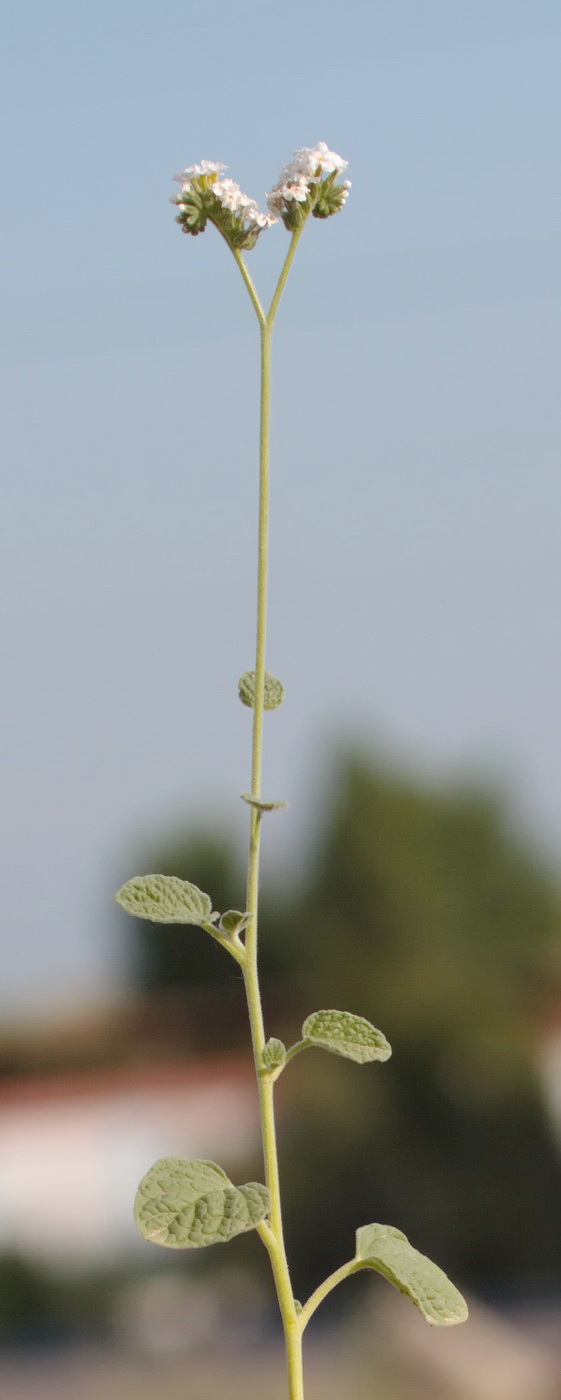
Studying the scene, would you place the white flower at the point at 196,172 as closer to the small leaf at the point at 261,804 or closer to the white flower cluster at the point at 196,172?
the white flower cluster at the point at 196,172

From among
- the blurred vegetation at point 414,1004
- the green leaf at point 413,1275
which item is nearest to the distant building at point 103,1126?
the blurred vegetation at point 414,1004

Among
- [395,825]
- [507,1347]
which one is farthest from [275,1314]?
[395,825]

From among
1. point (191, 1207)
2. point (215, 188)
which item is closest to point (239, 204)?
point (215, 188)

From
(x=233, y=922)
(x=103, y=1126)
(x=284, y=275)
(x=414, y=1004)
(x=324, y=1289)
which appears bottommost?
(x=103, y=1126)

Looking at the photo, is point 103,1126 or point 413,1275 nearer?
point 413,1275

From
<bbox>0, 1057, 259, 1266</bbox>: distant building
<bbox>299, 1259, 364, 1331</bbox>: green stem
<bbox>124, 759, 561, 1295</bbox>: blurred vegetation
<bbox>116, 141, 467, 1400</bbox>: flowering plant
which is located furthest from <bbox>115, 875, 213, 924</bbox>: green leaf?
<bbox>0, 1057, 259, 1266</bbox>: distant building

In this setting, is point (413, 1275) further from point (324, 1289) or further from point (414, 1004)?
point (414, 1004)

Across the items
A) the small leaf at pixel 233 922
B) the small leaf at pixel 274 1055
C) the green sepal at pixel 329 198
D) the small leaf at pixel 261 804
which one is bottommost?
the small leaf at pixel 274 1055
